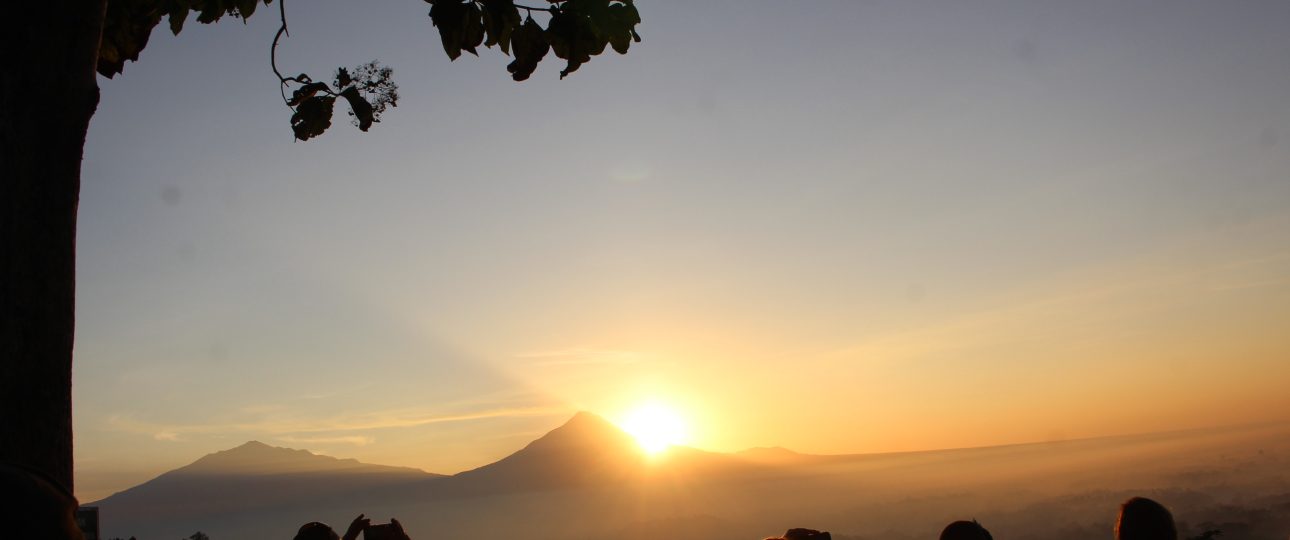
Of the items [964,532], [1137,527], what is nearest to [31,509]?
[964,532]

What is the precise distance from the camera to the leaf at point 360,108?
7824mm

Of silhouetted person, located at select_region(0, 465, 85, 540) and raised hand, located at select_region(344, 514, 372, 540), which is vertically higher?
silhouetted person, located at select_region(0, 465, 85, 540)

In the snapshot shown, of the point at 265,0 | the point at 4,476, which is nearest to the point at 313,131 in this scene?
the point at 265,0

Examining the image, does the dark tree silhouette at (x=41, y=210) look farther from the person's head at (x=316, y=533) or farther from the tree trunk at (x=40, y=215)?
the person's head at (x=316, y=533)

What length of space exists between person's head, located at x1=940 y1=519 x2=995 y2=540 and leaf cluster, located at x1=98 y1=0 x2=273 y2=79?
8.27m

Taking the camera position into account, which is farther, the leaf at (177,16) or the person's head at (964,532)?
the person's head at (964,532)

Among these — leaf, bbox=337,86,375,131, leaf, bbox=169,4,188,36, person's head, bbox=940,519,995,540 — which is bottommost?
person's head, bbox=940,519,995,540

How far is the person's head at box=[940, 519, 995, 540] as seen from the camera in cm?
853

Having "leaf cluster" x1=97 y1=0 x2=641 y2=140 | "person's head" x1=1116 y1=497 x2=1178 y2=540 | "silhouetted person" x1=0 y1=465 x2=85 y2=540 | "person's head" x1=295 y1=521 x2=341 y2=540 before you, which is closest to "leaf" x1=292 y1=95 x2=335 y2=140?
"leaf cluster" x1=97 y1=0 x2=641 y2=140

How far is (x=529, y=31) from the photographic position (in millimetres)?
7457

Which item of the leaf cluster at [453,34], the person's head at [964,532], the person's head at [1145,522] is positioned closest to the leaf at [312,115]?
the leaf cluster at [453,34]

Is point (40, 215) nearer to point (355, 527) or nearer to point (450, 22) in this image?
point (355, 527)

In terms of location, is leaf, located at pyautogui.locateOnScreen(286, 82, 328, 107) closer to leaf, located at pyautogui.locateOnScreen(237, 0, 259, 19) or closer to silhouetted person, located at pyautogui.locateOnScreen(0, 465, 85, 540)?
leaf, located at pyautogui.locateOnScreen(237, 0, 259, 19)

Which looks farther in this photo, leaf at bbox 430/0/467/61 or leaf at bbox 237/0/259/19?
leaf at bbox 237/0/259/19
